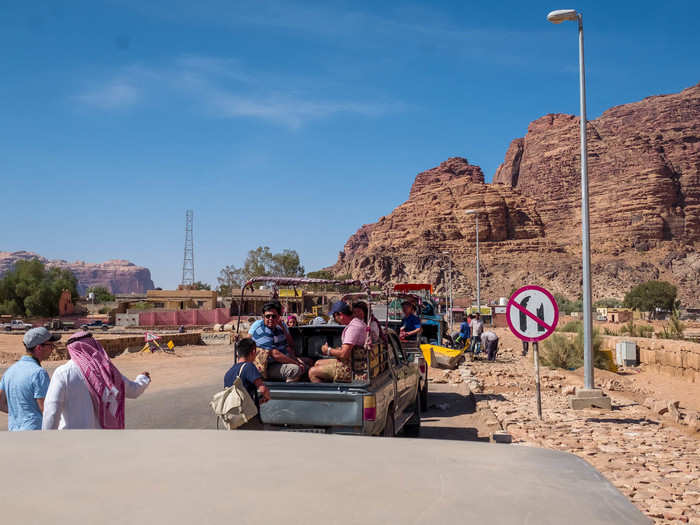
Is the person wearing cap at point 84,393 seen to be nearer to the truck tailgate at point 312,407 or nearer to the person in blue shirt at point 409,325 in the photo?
the truck tailgate at point 312,407

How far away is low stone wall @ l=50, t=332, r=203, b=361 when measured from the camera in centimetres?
2913

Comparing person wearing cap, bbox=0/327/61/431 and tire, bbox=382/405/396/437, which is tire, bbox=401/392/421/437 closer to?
tire, bbox=382/405/396/437

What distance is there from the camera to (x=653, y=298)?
8150 cm

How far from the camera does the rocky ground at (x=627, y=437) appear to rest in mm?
5578

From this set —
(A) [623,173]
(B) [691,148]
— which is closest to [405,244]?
(A) [623,173]

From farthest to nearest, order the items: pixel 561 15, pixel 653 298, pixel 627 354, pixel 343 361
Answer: pixel 653 298 → pixel 627 354 → pixel 561 15 → pixel 343 361

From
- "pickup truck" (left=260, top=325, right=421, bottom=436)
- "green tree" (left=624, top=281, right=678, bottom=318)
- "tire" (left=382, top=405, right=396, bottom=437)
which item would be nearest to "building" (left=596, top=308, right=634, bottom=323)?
"green tree" (left=624, top=281, right=678, bottom=318)

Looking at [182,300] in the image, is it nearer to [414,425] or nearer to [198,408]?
[198,408]

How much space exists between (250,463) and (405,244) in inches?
6026

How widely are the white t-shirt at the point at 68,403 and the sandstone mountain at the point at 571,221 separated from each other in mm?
115070

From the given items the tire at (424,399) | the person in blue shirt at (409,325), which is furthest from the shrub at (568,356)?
the tire at (424,399)

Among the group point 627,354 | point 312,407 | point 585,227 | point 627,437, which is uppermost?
point 585,227

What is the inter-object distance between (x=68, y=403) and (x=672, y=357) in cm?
1821

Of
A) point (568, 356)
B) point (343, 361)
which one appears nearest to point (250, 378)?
point (343, 361)
